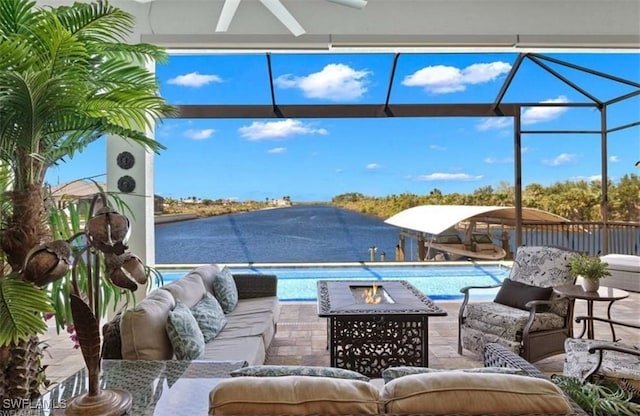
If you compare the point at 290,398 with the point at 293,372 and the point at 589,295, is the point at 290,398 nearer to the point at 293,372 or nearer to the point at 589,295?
the point at 293,372

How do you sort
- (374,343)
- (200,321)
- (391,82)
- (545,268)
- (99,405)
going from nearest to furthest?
1. (99,405)
2. (200,321)
3. (374,343)
4. (545,268)
5. (391,82)

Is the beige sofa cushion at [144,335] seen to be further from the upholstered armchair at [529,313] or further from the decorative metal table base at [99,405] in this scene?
the upholstered armchair at [529,313]

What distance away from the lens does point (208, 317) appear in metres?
2.94

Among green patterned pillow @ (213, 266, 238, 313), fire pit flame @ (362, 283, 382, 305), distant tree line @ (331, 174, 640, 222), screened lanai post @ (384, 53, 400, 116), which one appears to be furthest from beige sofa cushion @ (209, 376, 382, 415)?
distant tree line @ (331, 174, 640, 222)

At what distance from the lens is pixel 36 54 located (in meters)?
1.67

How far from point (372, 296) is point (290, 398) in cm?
255

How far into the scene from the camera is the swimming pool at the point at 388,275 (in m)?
7.22

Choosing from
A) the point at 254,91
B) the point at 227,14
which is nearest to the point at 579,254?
the point at 227,14

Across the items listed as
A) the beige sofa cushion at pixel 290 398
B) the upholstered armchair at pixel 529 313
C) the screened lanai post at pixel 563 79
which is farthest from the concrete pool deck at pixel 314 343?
the screened lanai post at pixel 563 79

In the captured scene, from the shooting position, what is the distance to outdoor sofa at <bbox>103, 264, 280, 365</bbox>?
214 cm

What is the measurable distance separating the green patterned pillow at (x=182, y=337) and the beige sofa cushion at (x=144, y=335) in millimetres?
51

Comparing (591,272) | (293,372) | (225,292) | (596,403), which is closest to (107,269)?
(293,372)

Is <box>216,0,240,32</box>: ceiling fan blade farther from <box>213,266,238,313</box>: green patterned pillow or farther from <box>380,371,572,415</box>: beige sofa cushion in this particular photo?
<box>380,371,572,415</box>: beige sofa cushion

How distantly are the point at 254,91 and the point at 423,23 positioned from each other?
2.63 metres
